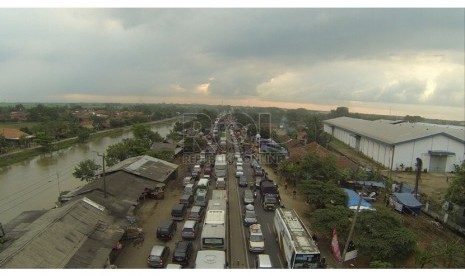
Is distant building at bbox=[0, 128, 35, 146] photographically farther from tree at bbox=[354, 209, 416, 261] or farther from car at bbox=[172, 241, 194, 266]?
tree at bbox=[354, 209, 416, 261]

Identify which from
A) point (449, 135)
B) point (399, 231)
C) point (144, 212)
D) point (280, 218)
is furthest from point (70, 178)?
point (449, 135)

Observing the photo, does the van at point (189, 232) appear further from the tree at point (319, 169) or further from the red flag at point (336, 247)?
the tree at point (319, 169)

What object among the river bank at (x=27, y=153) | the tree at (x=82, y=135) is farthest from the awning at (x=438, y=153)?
the tree at (x=82, y=135)

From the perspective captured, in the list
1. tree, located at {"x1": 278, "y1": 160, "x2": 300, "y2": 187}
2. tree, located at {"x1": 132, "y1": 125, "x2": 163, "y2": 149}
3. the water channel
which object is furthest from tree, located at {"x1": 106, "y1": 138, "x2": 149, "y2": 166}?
tree, located at {"x1": 278, "y1": 160, "x2": 300, "y2": 187}

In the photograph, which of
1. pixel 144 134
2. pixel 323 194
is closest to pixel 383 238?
pixel 323 194

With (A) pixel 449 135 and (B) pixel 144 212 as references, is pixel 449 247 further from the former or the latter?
(A) pixel 449 135
